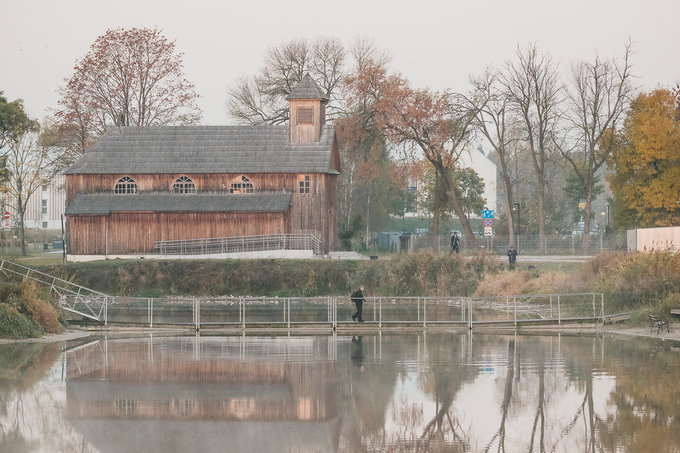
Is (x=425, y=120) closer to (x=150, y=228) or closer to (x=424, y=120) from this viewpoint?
(x=424, y=120)

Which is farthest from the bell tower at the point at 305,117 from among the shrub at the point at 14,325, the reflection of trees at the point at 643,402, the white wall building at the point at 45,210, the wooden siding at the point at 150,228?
the white wall building at the point at 45,210

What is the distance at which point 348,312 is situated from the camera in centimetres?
4741

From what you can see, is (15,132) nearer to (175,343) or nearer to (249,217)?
(249,217)

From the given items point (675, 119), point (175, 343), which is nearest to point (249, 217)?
point (675, 119)

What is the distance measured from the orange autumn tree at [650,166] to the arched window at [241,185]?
2239 cm

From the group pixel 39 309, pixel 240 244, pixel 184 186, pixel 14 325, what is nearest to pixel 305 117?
pixel 184 186

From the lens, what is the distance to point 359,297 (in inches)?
1543

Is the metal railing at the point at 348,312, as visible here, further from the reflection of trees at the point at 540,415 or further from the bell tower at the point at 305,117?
the bell tower at the point at 305,117

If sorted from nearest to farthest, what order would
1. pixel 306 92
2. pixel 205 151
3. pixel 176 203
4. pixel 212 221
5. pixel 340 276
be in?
1. pixel 340 276
2. pixel 212 221
3. pixel 176 203
4. pixel 306 92
5. pixel 205 151

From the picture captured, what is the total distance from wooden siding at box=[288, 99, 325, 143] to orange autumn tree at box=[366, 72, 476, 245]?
13.1 feet

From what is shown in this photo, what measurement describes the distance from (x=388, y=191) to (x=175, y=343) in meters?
62.0

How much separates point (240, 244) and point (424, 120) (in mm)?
14337

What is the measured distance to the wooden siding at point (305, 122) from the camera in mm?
69125

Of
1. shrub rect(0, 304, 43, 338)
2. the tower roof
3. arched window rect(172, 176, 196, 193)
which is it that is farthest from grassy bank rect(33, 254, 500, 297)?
shrub rect(0, 304, 43, 338)
